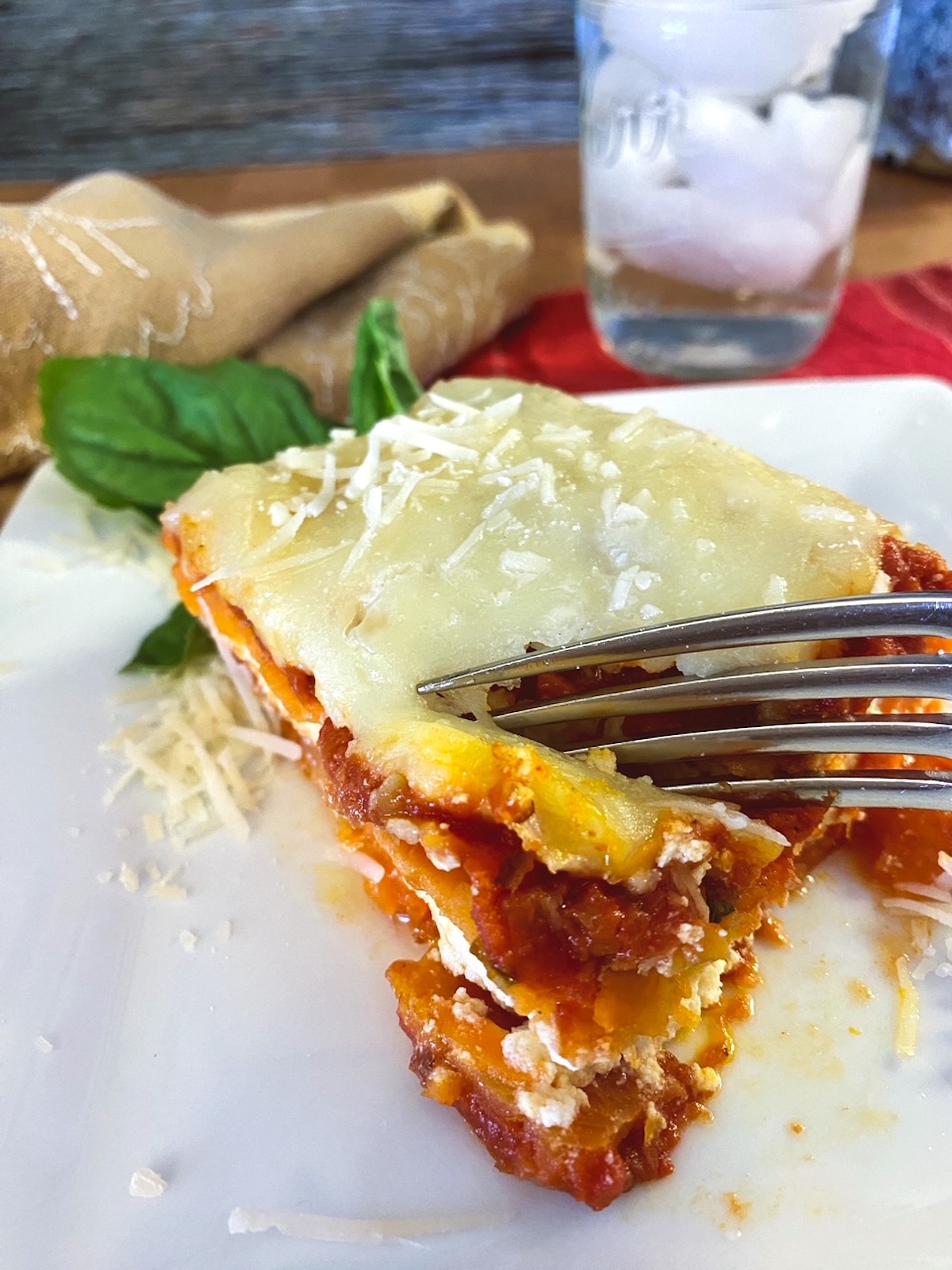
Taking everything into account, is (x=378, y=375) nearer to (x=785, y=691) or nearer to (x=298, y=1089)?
(x=785, y=691)

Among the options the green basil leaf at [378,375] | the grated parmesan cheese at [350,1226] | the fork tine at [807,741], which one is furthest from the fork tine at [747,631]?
the green basil leaf at [378,375]

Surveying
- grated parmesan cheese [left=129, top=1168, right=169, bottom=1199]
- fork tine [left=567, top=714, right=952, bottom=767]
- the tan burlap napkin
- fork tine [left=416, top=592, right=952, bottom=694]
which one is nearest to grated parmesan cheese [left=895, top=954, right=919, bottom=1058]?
fork tine [left=567, top=714, right=952, bottom=767]

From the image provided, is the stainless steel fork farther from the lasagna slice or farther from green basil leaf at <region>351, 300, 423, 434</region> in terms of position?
green basil leaf at <region>351, 300, 423, 434</region>

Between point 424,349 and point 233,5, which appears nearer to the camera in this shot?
point 424,349

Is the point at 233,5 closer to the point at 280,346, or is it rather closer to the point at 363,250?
the point at 363,250

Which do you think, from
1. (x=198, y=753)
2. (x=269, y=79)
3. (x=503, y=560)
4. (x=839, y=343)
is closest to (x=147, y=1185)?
(x=198, y=753)

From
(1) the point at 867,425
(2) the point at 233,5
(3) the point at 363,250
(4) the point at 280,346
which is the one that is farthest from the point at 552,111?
(1) the point at 867,425

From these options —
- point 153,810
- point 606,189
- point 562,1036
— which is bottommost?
point 153,810
